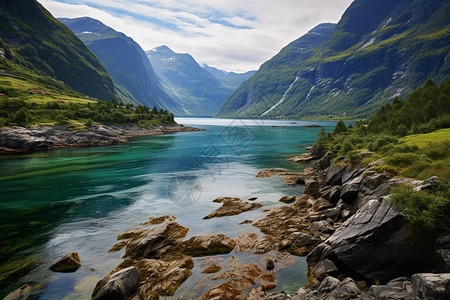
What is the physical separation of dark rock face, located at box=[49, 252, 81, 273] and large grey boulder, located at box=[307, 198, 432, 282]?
62.6 feet

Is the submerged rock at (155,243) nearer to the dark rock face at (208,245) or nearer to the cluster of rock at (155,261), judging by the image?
the cluster of rock at (155,261)

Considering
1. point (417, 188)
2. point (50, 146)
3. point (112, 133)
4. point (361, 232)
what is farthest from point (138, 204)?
point (112, 133)

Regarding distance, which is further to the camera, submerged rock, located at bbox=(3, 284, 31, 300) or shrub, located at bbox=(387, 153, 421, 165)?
shrub, located at bbox=(387, 153, 421, 165)

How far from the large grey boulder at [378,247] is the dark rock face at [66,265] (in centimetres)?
1910

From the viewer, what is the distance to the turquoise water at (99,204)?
17.7 metres

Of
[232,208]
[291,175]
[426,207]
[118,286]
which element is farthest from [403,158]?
[118,286]

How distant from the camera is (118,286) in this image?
14.2 meters

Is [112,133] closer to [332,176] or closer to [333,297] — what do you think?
[332,176]

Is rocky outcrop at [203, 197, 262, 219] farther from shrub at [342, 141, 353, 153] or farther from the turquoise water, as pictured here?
shrub at [342, 141, 353, 153]

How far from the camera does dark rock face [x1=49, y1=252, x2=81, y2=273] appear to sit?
701 inches

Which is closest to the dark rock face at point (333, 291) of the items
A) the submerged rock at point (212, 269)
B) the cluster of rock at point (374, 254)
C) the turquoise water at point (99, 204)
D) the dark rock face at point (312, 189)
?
the cluster of rock at point (374, 254)

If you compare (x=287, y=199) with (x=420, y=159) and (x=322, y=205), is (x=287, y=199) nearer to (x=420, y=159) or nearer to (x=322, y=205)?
(x=322, y=205)

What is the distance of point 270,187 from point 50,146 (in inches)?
3419

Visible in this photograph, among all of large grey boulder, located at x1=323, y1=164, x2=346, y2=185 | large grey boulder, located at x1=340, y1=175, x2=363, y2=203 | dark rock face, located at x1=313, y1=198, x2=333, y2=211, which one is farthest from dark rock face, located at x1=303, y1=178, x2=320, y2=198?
large grey boulder, located at x1=340, y1=175, x2=363, y2=203
